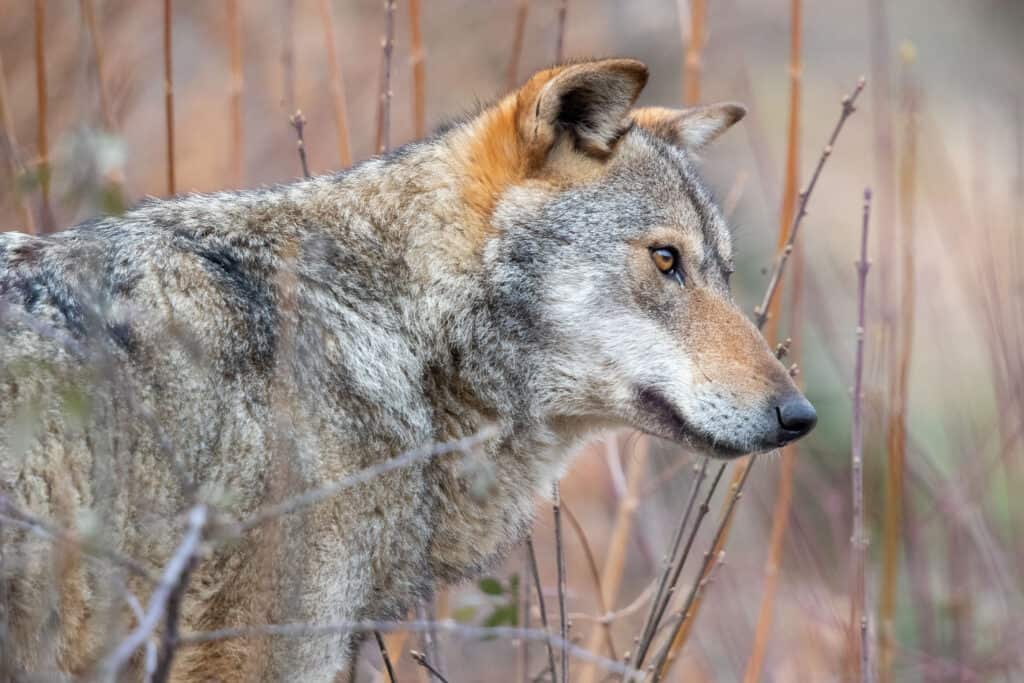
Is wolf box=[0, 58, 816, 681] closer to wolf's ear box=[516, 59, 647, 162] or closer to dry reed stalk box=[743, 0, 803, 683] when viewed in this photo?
wolf's ear box=[516, 59, 647, 162]

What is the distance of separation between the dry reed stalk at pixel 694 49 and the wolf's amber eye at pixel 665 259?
124 cm

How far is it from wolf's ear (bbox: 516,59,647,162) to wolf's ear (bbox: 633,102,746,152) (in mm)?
515

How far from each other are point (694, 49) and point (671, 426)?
6.16 ft

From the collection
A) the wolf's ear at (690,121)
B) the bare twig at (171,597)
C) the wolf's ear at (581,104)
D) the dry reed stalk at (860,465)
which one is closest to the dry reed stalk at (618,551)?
the dry reed stalk at (860,465)

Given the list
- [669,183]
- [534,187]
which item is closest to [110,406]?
[534,187]

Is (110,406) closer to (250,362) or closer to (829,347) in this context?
(250,362)

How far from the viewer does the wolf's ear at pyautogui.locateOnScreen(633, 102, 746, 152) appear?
4410 millimetres

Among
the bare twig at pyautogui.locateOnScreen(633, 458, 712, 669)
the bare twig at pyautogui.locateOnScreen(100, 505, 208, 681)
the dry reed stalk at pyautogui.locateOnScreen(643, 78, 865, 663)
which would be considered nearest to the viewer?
the bare twig at pyautogui.locateOnScreen(100, 505, 208, 681)

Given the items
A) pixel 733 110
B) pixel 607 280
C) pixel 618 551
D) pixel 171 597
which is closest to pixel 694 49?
pixel 733 110

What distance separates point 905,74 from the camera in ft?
17.7

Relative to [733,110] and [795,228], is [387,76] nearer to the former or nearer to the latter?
[733,110]

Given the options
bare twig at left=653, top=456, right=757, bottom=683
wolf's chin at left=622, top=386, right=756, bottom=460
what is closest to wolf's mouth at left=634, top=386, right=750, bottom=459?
wolf's chin at left=622, top=386, right=756, bottom=460

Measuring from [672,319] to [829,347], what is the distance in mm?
2138

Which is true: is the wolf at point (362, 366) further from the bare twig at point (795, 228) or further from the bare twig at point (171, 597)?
→ the bare twig at point (171, 597)
